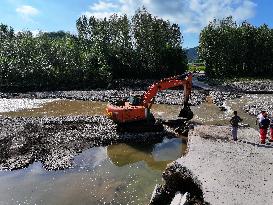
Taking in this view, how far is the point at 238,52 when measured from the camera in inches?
2591

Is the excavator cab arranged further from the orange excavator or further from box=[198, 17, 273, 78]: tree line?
box=[198, 17, 273, 78]: tree line

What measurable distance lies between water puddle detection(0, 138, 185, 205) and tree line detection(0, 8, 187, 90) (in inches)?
1271

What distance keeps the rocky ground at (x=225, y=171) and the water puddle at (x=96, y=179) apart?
1.84 m

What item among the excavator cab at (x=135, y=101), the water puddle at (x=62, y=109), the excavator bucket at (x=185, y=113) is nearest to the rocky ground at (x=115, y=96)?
the water puddle at (x=62, y=109)

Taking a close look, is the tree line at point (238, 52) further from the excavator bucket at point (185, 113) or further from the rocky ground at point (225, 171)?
the rocky ground at point (225, 171)

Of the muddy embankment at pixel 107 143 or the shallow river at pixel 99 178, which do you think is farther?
the shallow river at pixel 99 178

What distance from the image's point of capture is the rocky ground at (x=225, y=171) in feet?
39.6

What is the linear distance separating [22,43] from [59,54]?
5967 millimetres

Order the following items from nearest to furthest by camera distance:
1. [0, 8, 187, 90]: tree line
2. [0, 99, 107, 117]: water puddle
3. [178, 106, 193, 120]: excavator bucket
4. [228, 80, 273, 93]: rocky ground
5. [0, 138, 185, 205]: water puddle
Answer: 1. [0, 138, 185, 205]: water puddle
2. [178, 106, 193, 120]: excavator bucket
3. [0, 99, 107, 117]: water puddle
4. [228, 80, 273, 93]: rocky ground
5. [0, 8, 187, 90]: tree line

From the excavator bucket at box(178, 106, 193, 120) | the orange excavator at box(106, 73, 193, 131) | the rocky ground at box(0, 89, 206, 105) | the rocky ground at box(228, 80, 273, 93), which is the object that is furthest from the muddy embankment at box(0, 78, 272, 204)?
the rocky ground at box(228, 80, 273, 93)

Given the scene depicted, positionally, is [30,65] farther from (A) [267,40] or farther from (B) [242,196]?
(B) [242,196]

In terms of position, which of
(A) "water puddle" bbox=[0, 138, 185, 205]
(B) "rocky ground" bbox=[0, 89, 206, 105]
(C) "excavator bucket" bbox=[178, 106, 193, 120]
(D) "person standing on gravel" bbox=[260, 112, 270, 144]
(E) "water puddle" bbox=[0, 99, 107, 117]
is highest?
(D) "person standing on gravel" bbox=[260, 112, 270, 144]

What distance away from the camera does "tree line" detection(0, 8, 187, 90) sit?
170 feet

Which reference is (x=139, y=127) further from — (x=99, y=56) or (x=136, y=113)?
(x=99, y=56)
